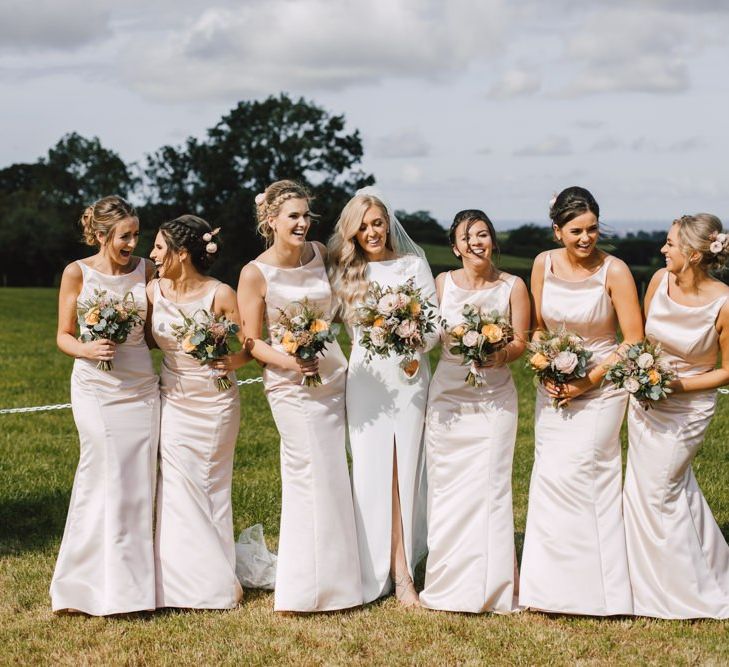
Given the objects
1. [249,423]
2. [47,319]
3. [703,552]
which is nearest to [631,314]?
[703,552]

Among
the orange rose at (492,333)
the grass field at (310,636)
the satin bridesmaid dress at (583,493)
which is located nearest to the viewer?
the grass field at (310,636)

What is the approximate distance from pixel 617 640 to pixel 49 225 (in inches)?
2718

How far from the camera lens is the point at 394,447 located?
742 cm

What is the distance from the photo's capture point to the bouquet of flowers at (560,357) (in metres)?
6.51

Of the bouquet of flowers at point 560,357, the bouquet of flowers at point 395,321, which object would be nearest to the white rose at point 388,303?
the bouquet of flowers at point 395,321

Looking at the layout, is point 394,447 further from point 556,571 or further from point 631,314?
point 631,314

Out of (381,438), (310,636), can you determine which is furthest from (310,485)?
(310,636)

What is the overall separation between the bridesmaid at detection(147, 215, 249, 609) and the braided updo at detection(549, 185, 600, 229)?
2.42m

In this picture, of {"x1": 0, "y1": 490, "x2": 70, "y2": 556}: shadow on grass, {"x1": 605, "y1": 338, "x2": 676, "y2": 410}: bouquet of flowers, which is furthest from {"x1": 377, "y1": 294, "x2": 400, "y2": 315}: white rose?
{"x1": 0, "y1": 490, "x2": 70, "y2": 556}: shadow on grass

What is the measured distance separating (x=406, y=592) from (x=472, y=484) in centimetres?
98

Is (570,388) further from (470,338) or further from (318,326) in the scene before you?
(318,326)

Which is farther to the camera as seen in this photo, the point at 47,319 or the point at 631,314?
the point at 47,319

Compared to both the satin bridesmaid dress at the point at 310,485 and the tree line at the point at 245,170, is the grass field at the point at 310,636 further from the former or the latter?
the tree line at the point at 245,170

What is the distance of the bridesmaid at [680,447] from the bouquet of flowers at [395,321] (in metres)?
1.62
